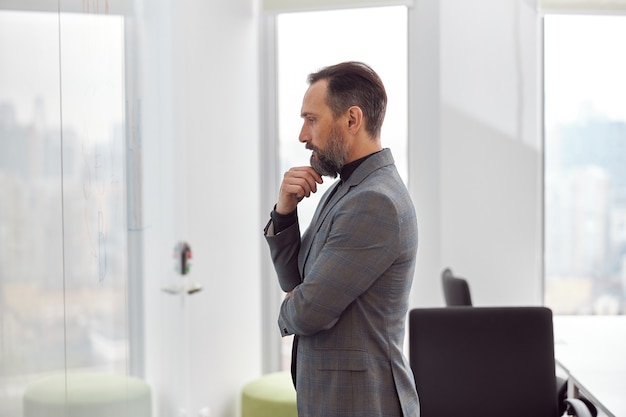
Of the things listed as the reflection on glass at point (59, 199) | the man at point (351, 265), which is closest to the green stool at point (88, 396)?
the reflection on glass at point (59, 199)

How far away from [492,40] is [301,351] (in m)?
2.77

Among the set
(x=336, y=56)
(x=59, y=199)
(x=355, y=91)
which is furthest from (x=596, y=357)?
(x=336, y=56)

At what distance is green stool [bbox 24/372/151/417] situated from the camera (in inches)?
73.3

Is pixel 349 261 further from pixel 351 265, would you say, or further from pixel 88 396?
pixel 88 396

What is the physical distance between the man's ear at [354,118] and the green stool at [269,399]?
2001 mm

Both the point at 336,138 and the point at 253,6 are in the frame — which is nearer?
the point at 336,138

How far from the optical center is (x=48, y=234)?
1.86 metres

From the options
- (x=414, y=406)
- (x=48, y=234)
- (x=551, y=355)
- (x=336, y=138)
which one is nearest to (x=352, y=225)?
(x=336, y=138)

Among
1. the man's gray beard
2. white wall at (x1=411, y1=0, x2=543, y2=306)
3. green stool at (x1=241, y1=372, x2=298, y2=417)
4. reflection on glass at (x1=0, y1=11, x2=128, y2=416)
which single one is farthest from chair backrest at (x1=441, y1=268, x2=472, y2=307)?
the man's gray beard

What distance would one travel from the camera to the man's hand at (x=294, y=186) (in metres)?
1.98

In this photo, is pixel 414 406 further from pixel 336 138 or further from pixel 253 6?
pixel 253 6

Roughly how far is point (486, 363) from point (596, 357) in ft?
2.35

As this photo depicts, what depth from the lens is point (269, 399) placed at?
12.0ft

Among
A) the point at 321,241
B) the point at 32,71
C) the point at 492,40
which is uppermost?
the point at 492,40
